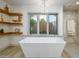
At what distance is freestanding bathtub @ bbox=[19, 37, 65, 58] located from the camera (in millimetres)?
2994

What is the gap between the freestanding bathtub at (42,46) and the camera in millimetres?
2994

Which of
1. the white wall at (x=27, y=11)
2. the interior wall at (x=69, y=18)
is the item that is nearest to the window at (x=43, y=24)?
the white wall at (x=27, y=11)

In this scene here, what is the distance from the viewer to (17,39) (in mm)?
2887

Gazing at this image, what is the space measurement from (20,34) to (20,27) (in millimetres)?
144

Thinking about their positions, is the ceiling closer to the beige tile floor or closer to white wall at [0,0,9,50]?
white wall at [0,0,9,50]

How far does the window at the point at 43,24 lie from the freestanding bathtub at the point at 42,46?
0.17 metres

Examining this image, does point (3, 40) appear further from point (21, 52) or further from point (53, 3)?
point (53, 3)

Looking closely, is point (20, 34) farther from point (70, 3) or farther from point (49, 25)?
point (70, 3)

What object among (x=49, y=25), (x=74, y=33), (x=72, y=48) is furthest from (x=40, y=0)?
(x=72, y=48)

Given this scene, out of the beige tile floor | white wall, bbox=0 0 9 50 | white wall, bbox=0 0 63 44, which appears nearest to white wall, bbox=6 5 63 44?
white wall, bbox=0 0 63 44

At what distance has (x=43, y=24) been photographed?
9.59 ft

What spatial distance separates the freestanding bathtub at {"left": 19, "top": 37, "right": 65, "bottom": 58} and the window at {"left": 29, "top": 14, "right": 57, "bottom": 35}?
168 millimetres

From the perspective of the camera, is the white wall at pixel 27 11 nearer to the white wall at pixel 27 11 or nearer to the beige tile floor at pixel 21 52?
the white wall at pixel 27 11

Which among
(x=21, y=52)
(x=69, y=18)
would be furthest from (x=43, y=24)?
(x=21, y=52)
